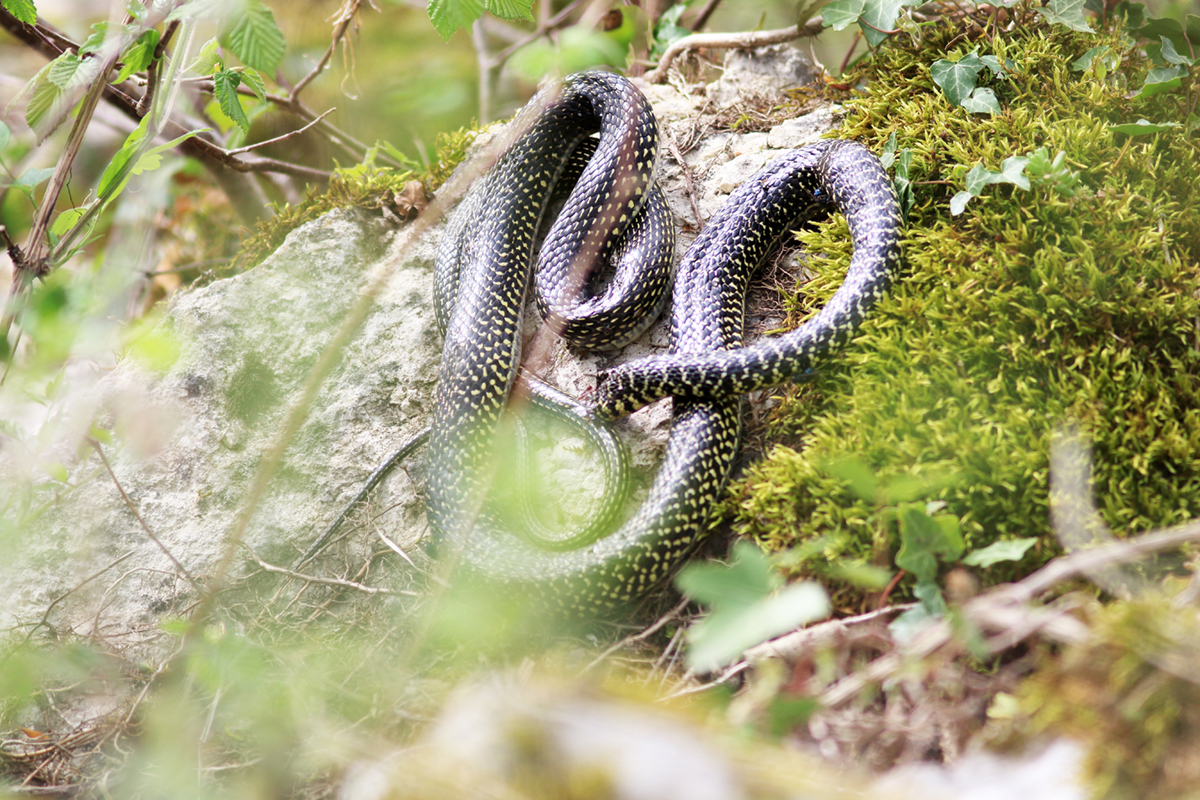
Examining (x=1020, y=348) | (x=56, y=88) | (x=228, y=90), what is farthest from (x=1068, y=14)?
(x=56, y=88)

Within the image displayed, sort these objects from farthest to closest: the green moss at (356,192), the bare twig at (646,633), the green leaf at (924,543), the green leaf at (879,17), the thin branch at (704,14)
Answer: the thin branch at (704,14), the green moss at (356,192), the green leaf at (879,17), the bare twig at (646,633), the green leaf at (924,543)

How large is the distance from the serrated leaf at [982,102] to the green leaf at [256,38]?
341cm

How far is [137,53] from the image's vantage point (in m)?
2.92

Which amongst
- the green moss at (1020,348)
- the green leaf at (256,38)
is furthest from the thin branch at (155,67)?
the green moss at (1020,348)

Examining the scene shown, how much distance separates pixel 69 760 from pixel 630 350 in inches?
138

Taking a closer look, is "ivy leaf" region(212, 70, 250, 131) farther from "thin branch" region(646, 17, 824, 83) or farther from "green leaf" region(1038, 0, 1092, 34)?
"green leaf" region(1038, 0, 1092, 34)

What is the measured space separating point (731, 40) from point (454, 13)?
3195 millimetres

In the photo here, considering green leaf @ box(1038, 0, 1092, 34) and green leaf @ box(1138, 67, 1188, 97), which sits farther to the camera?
green leaf @ box(1038, 0, 1092, 34)

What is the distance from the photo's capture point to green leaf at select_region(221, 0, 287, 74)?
2.37 m

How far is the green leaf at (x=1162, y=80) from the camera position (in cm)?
337

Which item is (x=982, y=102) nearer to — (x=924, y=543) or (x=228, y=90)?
(x=924, y=543)

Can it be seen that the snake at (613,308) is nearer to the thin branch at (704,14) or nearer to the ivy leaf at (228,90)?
the ivy leaf at (228,90)

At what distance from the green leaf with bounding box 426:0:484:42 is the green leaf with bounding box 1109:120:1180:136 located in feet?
10.0

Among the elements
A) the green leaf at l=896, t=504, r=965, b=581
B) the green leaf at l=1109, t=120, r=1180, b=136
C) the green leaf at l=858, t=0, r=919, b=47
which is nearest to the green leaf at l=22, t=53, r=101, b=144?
the green leaf at l=896, t=504, r=965, b=581
